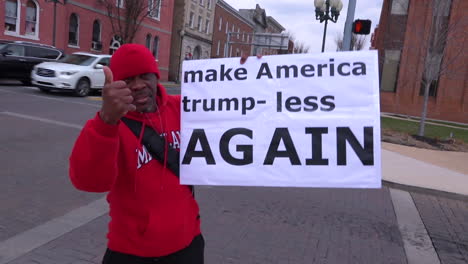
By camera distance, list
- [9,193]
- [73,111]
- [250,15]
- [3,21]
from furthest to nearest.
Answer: [250,15], [3,21], [73,111], [9,193]

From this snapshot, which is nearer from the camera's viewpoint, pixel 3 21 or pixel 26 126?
pixel 26 126

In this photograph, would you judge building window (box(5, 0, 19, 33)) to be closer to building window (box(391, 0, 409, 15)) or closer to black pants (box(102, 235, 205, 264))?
building window (box(391, 0, 409, 15))

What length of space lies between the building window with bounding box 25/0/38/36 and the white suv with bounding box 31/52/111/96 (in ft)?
27.0

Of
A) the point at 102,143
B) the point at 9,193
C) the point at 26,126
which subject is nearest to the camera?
the point at 102,143

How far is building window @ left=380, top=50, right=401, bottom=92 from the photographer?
23127 mm

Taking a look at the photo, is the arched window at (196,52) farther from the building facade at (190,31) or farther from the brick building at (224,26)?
the brick building at (224,26)

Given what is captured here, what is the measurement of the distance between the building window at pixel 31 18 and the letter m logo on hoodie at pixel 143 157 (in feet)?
79.2

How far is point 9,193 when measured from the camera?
480 centimetres

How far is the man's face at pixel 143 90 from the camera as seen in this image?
180 cm

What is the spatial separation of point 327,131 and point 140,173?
3.37 ft

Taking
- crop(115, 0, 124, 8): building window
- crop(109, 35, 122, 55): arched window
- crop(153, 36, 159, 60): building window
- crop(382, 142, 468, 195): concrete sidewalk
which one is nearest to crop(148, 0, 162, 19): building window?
crop(153, 36, 159, 60): building window

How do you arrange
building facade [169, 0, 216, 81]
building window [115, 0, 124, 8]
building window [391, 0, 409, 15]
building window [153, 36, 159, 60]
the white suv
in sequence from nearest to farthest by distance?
the white suv → building window [391, 0, 409, 15] → building window [115, 0, 124, 8] → building window [153, 36, 159, 60] → building facade [169, 0, 216, 81]

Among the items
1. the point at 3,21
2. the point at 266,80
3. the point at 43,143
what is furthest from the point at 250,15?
the point at 266,80

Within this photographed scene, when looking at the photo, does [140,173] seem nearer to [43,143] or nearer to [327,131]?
[327,131]
